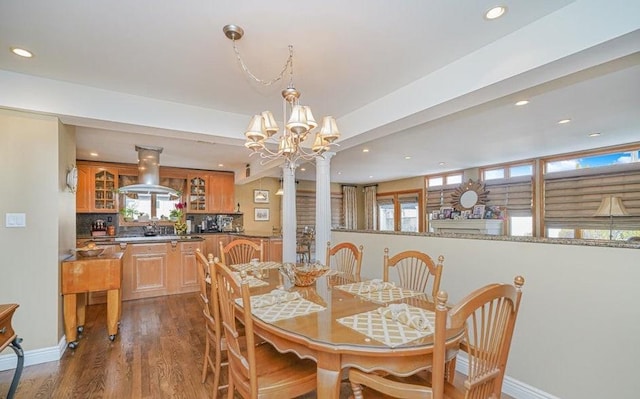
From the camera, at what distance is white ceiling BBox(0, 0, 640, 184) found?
5.42 feet

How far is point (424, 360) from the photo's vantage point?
1.25 m

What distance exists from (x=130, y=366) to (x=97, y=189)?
14.8ft

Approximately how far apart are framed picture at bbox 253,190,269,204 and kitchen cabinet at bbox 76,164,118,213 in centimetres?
310

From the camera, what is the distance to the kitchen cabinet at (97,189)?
5.57 m

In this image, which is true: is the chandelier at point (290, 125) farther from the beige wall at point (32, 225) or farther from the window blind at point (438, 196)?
the window blind at point (438, 196)

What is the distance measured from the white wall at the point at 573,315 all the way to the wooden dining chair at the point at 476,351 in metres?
1.05

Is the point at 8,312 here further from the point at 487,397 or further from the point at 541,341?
the point at 541,341

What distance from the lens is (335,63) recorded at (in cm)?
227

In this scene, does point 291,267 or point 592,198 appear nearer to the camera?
Answer: point 291,267

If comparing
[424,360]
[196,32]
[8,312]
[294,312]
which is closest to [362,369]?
[424,360]

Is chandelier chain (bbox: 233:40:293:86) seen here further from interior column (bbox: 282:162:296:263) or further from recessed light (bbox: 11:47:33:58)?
interior column (bbox: 282:162:296:263)

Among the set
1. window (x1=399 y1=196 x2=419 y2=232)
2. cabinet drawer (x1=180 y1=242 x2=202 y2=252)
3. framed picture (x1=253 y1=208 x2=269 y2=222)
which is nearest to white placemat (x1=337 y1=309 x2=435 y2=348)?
cabinet drawer (x1=180 y1=242 x2=202 y2=252)

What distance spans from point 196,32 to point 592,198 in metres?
6.65

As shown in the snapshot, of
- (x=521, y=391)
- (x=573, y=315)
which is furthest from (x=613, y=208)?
(x=521, y=391)
